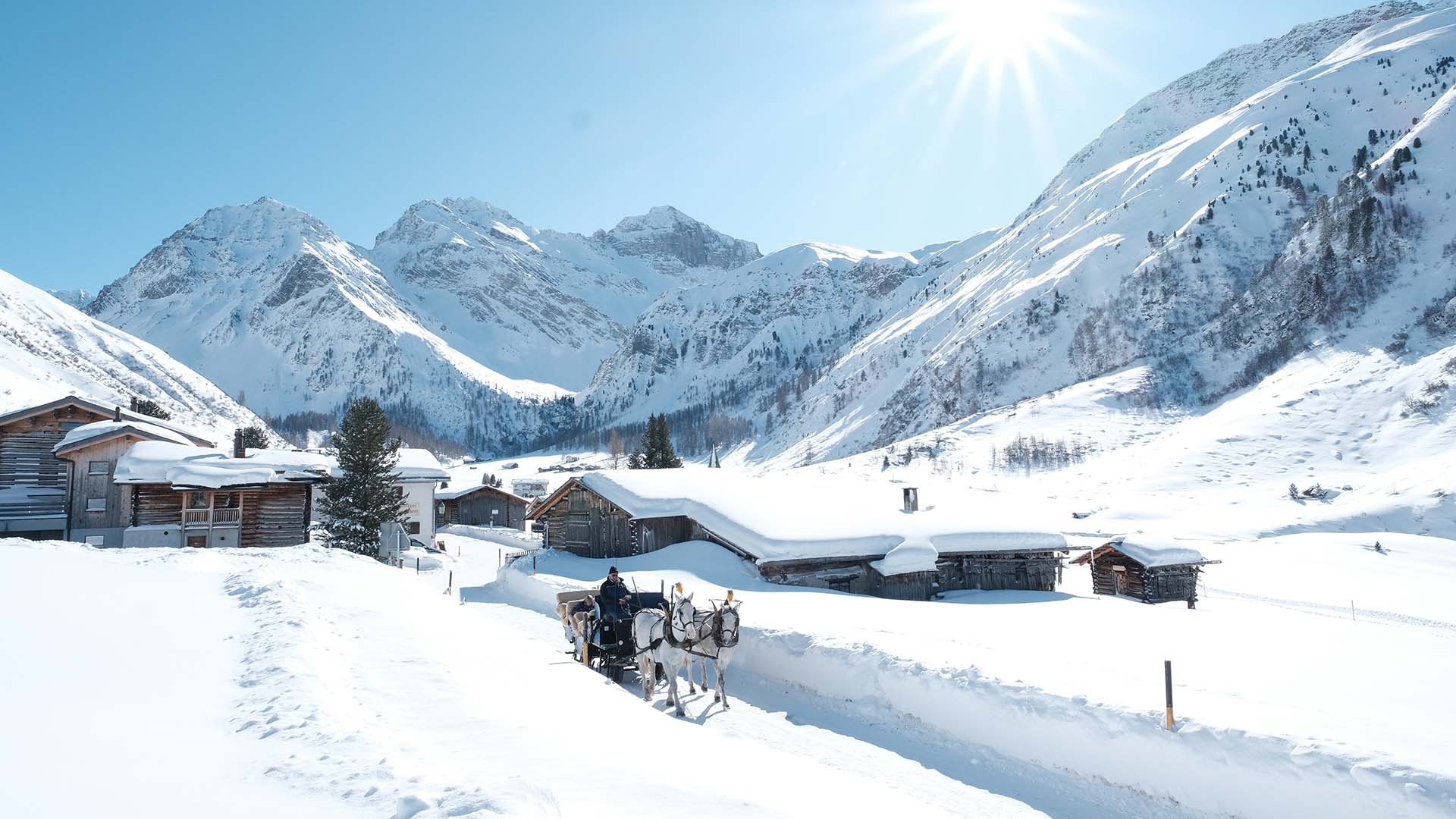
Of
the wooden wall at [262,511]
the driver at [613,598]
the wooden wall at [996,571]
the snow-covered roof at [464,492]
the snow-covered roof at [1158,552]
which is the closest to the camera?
the driver at [613,598]

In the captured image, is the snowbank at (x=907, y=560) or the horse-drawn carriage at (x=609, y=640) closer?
the horse-drawn carriage at (x=609, y=640)

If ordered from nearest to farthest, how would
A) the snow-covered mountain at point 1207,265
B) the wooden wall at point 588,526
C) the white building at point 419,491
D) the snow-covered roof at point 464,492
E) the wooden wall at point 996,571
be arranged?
the wooden wall at point 996,571 → the wooden wall at point 588,526 → the white building at point 419,491 → the snow-covered roof at point 464,492 → the snow-covered mountain at point 1207,265

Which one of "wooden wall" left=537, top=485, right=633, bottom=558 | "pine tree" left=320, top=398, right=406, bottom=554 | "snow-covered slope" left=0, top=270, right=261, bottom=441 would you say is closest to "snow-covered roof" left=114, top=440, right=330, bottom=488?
"pine tree" left=320, top=398, right=406, bottom=554

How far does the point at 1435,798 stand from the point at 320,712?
1212cm

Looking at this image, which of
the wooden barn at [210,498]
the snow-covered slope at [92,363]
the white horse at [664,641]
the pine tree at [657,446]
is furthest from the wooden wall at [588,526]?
the snow-covered slope at [92,363]

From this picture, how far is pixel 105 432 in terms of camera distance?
1417 inches

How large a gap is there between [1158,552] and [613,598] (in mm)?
32012

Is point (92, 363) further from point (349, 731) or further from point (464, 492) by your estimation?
point (349, 731)

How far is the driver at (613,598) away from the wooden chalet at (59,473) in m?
34.2

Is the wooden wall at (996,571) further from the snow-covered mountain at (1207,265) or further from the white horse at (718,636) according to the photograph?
the snow-covered mountain at (1207,265)

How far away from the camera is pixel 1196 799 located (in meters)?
9.09

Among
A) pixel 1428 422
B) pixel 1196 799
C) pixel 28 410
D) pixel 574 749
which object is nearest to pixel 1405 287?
pixel 1428 422

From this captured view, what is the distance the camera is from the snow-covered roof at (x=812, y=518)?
27516 mm

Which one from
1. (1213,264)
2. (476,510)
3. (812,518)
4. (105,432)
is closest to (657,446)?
(812,518)
